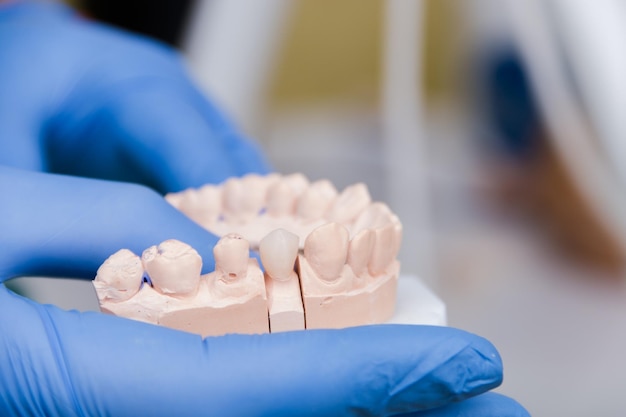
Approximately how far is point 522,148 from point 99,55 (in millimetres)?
1258

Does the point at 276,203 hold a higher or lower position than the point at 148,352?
higher

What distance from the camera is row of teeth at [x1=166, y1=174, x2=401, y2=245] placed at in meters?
0.84

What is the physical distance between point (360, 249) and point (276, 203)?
8.1 inches

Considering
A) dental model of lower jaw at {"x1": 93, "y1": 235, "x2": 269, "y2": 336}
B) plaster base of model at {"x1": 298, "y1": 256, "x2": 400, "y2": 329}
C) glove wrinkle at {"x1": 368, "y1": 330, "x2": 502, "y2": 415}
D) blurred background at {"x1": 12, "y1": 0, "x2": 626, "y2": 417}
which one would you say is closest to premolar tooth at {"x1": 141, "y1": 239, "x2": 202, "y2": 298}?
dental model of lower jaw at {"x1": 93, "y1": 235, "x2": 269, "y2": 336}

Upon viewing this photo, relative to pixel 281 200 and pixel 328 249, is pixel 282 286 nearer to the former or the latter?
pixel 328 249

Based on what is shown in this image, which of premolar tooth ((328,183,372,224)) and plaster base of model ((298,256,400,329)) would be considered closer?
plaster base of model ((298,256,400,329))

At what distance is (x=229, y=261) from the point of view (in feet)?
2.18

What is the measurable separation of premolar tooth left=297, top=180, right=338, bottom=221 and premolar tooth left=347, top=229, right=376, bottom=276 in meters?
0.15

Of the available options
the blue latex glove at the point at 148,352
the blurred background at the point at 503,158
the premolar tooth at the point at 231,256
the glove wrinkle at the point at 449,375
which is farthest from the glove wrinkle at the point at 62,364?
the blurred background at the point at 503,158

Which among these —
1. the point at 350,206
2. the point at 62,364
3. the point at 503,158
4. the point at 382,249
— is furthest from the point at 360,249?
the point at 503,158

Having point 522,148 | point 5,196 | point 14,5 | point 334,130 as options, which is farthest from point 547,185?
point 5,196

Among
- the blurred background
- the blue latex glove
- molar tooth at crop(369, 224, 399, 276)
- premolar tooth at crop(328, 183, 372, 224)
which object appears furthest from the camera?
the blurred background

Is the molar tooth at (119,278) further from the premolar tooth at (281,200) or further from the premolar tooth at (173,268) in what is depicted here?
Answer: the premolar tooth at (281,200)

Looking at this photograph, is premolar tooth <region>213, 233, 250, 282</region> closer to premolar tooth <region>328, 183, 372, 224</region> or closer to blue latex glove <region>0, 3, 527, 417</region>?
blue latex glove <region>0, 3, 527, 417</region>
